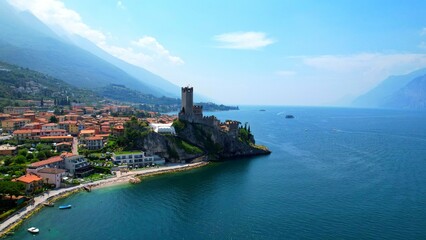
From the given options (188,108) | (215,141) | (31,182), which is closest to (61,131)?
(188,108)

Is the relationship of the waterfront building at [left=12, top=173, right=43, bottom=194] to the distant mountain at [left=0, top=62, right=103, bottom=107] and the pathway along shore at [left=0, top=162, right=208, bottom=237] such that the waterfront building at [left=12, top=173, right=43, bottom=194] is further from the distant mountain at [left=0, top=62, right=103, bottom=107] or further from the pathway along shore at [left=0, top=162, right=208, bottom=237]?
the distant mountain at [left=0, top=62, right=103, bottom=107]

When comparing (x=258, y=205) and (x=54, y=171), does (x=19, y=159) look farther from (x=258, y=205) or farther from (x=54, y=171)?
(x=258, y=205)

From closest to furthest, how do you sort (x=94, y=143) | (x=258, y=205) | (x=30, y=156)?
(x=258, y=205) < (x=30, y=156) < (x=94, y=143)

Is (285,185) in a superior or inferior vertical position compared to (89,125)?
inferior

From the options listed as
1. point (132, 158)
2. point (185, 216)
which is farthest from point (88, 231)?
point (132, 158)

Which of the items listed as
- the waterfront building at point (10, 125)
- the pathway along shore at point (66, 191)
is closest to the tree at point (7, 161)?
the pathway along shore at point (66, 191)

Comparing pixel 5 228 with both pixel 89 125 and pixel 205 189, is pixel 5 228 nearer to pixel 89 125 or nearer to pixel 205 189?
pixel 205 189

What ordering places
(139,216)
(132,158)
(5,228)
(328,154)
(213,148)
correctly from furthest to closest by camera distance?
(328,154) → (213,148) → (132,158) → (139,216) → (5,228)

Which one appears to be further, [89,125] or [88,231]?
[89,125]
